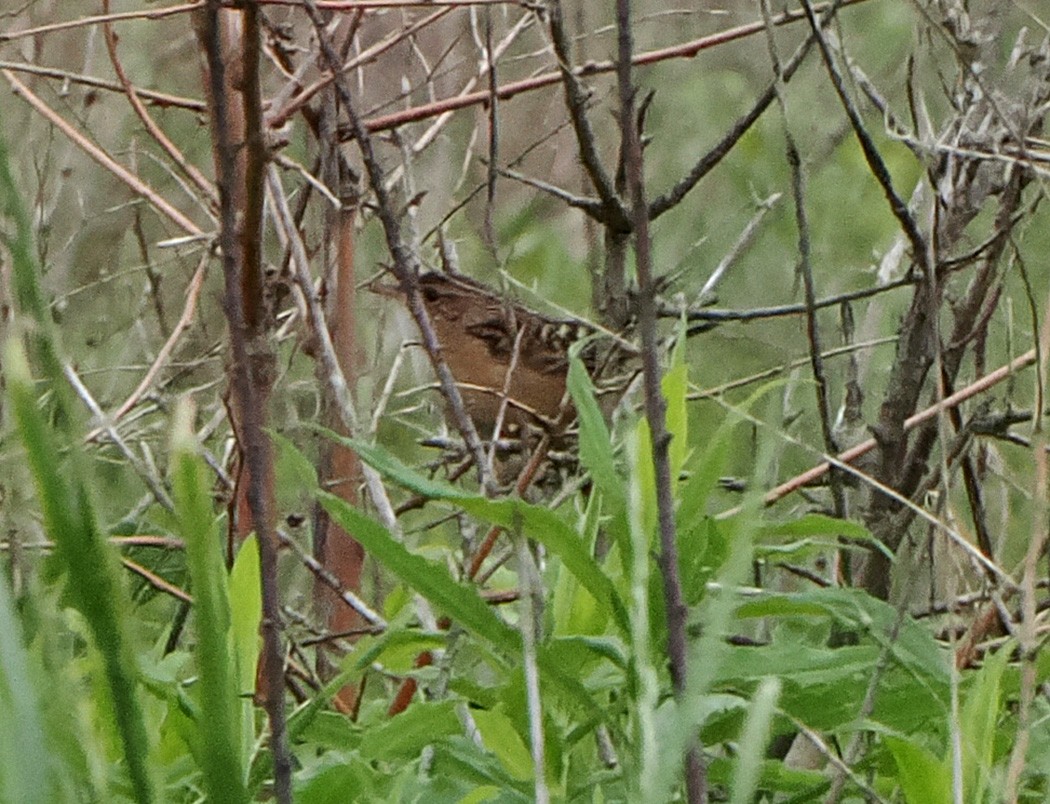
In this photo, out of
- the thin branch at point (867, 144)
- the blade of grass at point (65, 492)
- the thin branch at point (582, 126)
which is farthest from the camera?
the thin branch at point (582, 126)

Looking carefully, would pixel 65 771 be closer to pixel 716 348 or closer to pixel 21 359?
pixel 21 359

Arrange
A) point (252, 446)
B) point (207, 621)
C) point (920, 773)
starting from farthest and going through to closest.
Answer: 1. point (920, 773)
2. point (252, 446)
3. point (207, 621)

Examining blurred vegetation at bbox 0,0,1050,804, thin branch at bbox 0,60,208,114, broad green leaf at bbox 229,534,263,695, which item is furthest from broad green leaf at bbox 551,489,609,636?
thin branch at bbox 0,60,208,114

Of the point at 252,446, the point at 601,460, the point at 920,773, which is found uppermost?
the point at 252,446

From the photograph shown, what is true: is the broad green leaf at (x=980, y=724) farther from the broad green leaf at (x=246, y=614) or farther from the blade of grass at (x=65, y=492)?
the blade of grass at (x=65, y=492)

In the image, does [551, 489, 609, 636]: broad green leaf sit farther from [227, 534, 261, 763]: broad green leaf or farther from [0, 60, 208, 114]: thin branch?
[0, 60, 208, 114]: thin branch

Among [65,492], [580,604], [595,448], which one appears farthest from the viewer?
[580,604]

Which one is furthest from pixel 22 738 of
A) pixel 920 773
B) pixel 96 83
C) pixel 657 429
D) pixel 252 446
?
pixel 96 83

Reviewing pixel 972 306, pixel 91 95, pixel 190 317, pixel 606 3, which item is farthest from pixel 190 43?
pixel 972 306

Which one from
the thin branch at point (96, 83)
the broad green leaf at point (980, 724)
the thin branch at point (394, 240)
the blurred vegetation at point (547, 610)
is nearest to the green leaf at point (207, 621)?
the blurred vegetation at point (547, 610)

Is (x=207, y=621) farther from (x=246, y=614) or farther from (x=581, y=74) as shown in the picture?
(x=581, y=74)

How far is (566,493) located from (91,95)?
1918mm

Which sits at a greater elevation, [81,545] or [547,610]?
[81,545]

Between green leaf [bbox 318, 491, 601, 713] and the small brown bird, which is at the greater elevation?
green leaf [bbox 318, 491, 601, 713]
